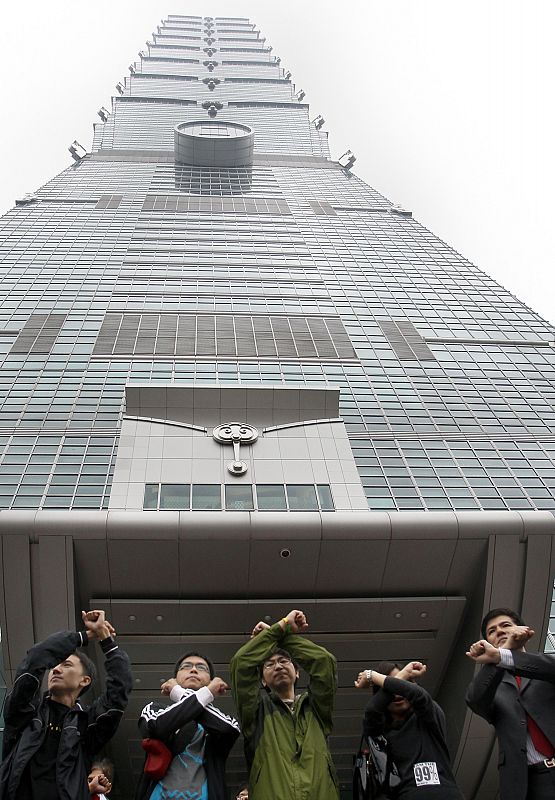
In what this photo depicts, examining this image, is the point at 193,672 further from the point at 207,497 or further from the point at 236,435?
the point at 236,435

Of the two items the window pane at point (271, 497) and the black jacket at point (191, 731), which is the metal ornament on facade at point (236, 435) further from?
the black jacket at point (191, 731)

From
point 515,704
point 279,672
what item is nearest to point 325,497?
point 279,672

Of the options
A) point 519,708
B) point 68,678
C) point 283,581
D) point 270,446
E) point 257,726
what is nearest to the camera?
point 519,708

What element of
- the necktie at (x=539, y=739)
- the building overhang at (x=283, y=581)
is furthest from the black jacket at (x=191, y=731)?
the building overhang at (x=283, y=581)

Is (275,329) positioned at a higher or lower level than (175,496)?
lower

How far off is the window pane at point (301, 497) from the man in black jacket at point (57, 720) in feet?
32.2

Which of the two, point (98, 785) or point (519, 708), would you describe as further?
point (98, 785)

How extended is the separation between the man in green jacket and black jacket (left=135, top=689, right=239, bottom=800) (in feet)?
1.62

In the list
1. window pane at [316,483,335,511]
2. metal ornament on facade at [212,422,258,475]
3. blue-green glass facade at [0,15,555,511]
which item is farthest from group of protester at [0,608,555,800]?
metal ornament on facade at [212,422,258,475]

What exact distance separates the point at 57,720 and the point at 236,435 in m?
12.5

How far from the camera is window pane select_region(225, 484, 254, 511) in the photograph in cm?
1738

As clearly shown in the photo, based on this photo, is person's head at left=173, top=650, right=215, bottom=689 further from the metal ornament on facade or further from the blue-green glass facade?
Answer: the metal ornament on facade

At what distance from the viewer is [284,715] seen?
852 centimetres

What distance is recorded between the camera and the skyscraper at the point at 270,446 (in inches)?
614
